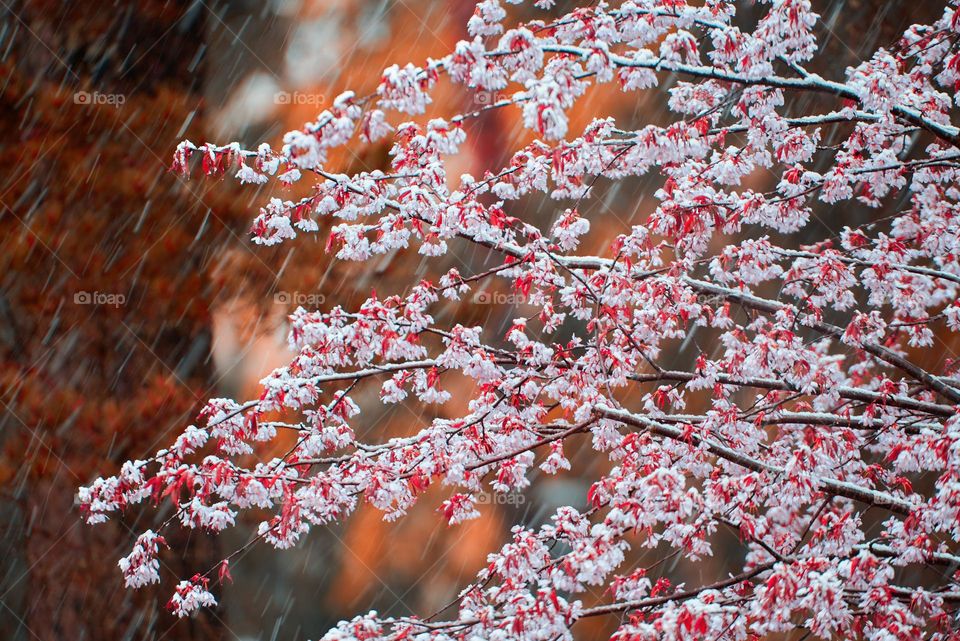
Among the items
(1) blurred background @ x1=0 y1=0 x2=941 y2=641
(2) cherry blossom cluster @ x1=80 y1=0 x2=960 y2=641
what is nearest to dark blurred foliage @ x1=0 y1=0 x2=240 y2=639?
(1) blurred background @ x1=0 y1=0 x2=941 y2=641

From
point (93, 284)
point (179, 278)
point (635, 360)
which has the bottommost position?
point (93, 284)

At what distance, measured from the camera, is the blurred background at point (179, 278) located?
614 centimetres

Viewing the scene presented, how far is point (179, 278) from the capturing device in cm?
654

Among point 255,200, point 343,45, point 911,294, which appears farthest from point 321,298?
point 911,294

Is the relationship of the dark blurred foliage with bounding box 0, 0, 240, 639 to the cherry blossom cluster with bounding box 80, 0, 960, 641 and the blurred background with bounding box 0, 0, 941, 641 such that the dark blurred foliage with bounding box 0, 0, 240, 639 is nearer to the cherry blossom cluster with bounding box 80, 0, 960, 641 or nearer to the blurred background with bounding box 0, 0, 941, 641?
the blurred background with bounding box 0, 0, 941, 641

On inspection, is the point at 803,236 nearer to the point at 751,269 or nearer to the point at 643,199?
the point at 643,199

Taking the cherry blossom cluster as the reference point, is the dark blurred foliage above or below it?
below

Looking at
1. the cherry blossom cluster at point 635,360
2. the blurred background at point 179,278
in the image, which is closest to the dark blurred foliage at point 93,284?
the blurred background at point 179,278

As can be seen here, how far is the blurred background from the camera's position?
6.14 m

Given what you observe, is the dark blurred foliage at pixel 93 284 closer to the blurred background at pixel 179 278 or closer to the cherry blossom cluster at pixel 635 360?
the blurred background at pixel 179 278

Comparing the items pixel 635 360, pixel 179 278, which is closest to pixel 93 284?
pixel 179 278

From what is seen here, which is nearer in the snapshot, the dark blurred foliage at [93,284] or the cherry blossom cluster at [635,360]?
the cherry blossom cluster at [635,360]

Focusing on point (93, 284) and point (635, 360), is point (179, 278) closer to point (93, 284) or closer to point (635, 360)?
point (93, 284)

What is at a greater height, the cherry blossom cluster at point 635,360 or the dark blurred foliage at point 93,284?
the cherry blossom cluster at point 635,360
